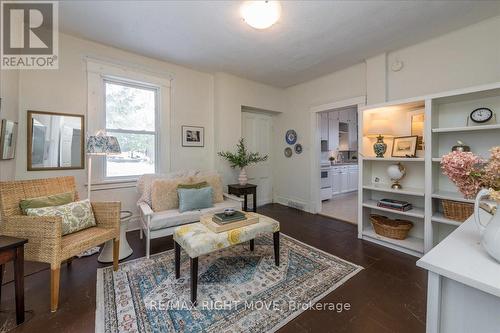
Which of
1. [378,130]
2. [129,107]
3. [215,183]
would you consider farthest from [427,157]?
[129,107]

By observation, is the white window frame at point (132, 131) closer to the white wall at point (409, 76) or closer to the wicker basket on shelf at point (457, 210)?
the white wall at point (409, 76)

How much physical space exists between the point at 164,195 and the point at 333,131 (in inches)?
200

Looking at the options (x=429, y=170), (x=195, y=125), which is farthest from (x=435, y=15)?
(x=195, y=125)

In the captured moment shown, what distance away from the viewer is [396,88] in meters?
3.01

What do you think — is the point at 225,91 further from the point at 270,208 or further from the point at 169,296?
the point at 169,296

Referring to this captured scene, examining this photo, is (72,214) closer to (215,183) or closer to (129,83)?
(215,183)

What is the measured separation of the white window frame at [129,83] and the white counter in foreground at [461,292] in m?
3.47

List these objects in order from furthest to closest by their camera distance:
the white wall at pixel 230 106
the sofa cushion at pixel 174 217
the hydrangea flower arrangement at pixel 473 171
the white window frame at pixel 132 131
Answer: the white wall at pixel 230 106, the white window frame at pixel 132 131, the sofa cushion at pixel 174 217, the hydrangea flower arrangement at pixel 473 171

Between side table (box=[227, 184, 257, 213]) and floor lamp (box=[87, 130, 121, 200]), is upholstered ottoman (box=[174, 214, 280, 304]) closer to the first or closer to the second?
floor lamp (box=[87, 130, 121, 200])

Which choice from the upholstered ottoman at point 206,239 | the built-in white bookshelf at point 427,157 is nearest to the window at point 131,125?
the upholstered ottoman at point 206,239

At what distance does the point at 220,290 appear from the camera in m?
1.81

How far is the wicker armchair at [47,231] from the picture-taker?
5.22 feet

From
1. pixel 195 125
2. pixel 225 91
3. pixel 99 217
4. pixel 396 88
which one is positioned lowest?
pixel 99 217

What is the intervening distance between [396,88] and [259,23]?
2.23 meters
